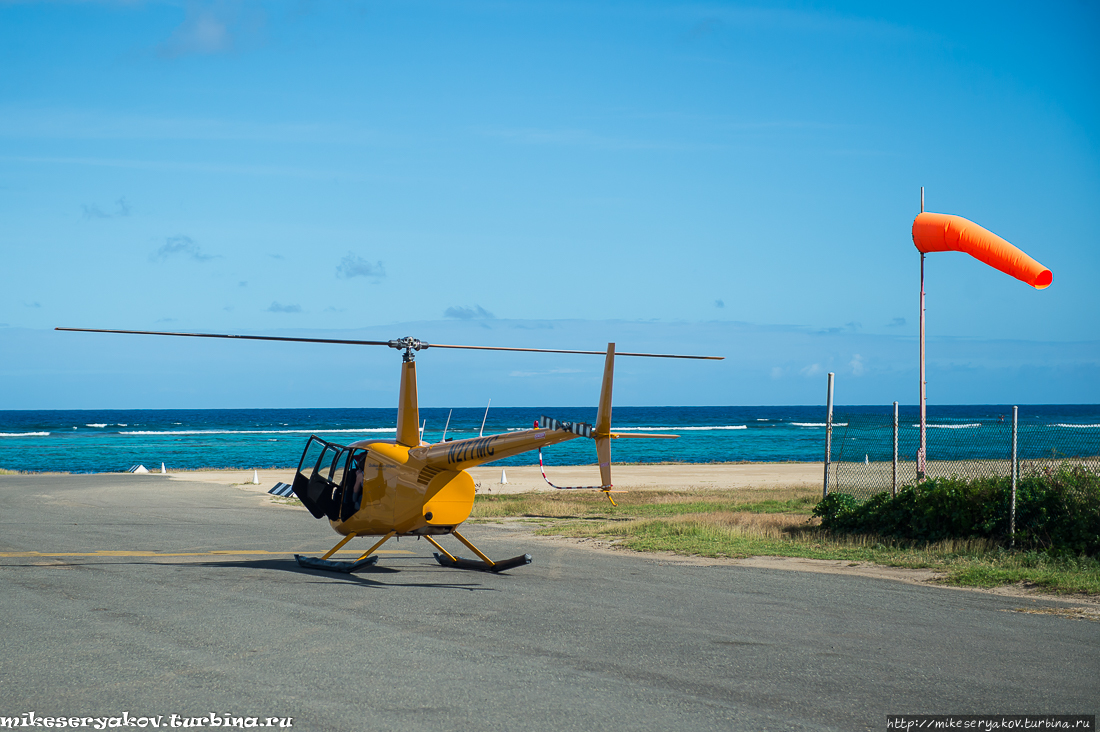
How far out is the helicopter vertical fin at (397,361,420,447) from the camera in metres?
14.1

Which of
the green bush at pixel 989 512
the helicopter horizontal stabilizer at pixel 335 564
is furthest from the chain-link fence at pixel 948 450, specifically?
the helicopter horizontal stabilizer at pixel 335 564

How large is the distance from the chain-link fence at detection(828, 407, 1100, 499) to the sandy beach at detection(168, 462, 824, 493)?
1675 cm

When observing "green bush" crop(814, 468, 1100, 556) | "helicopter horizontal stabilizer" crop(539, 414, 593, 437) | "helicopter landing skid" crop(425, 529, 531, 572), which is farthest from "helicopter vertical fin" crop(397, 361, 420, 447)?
"green bush" crop(814, 468, 1100, 556)

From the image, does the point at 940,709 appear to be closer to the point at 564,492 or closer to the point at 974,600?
the point at 974,600

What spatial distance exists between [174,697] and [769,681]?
4721 mm

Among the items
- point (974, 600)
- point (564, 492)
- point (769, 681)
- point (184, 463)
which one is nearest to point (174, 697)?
point (769, 681)

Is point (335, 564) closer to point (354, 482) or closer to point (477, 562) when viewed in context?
point (354, 482)

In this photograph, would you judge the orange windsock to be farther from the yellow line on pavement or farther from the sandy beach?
the sandy beach

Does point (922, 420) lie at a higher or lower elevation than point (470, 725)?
higher

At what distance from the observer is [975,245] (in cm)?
1623

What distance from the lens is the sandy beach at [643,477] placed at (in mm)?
36719

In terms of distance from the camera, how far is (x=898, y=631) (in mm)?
9602

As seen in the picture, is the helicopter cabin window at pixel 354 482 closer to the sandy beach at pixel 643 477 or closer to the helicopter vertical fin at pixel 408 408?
the helicopter vertical fin at pixel 408 408

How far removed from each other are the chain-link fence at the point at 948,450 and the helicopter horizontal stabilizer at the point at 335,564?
9.65 m
